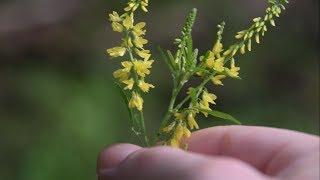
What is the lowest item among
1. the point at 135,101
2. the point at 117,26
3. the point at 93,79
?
the point at 93,79

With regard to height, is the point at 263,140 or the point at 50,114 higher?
the point at 263,140

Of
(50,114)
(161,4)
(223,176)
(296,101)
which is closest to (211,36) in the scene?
(161,4)

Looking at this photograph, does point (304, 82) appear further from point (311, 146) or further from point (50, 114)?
point (311, 146)

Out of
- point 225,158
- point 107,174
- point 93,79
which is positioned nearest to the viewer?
point 225,158

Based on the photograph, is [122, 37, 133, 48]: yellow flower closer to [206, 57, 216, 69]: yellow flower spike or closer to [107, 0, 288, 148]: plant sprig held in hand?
[107, 0, 288, 148]: plant sprig held in hand

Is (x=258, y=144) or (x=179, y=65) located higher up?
(x=179, y=65)

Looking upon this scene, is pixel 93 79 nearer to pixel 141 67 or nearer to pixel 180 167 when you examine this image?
pixel 141 67

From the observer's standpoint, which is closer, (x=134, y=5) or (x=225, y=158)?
(x=225, y=158)

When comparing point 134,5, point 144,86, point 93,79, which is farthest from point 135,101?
point 93,79
